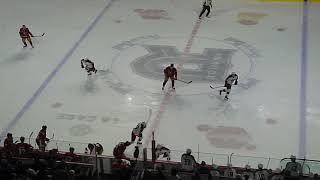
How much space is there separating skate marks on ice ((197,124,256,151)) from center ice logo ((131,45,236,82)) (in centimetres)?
179

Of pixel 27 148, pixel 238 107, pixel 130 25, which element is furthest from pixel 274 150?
pixel 130 25

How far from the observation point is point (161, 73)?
36.1 ft

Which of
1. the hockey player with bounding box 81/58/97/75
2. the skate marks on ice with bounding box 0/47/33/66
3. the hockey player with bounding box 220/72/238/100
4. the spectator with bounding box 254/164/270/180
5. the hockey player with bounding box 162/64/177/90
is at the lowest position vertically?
the spectator with bounding box 254/164/270/180

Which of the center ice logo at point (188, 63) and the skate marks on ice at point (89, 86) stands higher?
the center ice logo at point (188, 63)

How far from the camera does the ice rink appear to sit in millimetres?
9039

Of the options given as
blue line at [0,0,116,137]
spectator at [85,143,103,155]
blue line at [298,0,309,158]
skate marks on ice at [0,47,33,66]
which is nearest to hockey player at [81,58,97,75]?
blue line at [0,0,116,137]

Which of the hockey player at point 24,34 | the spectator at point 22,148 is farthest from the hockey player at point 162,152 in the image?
the hockey player at point 24,34

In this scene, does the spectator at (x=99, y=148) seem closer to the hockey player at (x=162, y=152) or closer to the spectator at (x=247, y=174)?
the hockey player at (x=162, y=152)

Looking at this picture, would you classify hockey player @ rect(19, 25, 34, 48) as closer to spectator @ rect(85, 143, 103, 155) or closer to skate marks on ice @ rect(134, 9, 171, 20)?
skate marks on ice @ rect(134, 9, 171, 20)

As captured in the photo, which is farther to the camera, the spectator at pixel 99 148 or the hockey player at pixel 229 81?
the hockey player at pixel 229 81

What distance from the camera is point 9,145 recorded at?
7.57 metres

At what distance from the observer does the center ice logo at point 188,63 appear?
430 inches

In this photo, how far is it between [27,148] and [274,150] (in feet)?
12.6

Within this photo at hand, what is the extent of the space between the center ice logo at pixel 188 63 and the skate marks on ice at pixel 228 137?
179 cm
